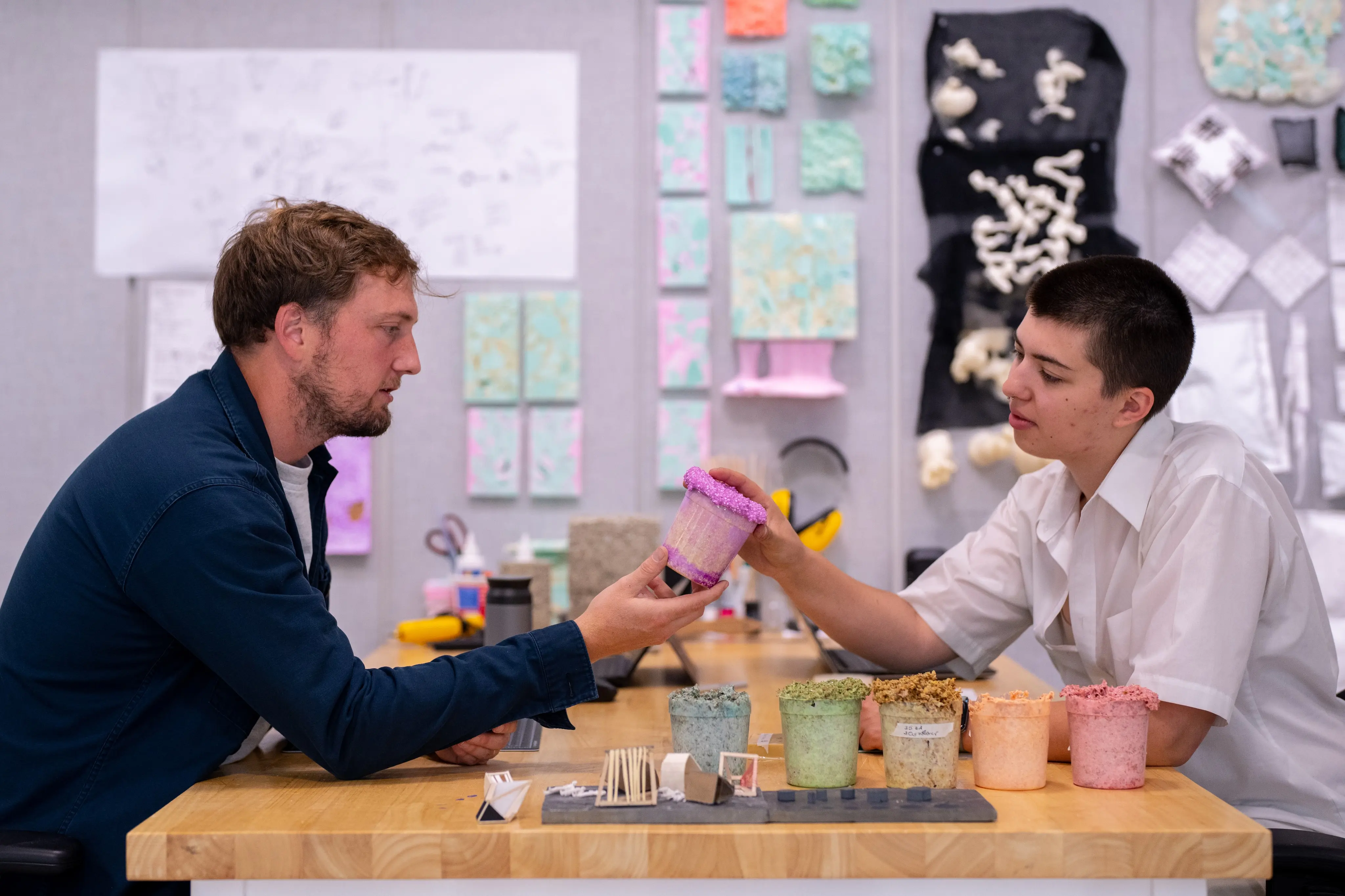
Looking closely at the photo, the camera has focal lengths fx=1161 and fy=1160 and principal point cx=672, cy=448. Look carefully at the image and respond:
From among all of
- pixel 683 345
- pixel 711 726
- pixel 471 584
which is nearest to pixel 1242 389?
pixel 683 345

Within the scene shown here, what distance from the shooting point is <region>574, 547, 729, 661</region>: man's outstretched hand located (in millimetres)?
1409

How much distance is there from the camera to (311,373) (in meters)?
1.52

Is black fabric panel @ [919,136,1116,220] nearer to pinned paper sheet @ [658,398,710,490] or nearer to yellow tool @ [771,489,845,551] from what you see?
pinned paper sheet @ [658,398,710,490]

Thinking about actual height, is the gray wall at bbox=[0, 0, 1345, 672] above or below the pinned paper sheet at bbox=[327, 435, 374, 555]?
above

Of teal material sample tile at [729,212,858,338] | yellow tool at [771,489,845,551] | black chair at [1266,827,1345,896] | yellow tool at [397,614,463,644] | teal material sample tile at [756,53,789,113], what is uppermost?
teal material sample tile at [756,53,789,113]

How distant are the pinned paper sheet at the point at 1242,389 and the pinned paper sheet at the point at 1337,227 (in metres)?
0.26

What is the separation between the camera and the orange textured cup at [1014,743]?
126 centimetres

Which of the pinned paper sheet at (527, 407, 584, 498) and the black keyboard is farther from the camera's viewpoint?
the pinned paper sheet at (527, 407, 584, 498)

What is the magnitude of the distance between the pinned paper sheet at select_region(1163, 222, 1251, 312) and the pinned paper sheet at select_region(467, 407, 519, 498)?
6.32ft

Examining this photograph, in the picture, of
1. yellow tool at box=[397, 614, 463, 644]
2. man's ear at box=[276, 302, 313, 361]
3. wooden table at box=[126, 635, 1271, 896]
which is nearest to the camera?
wooden table at box=[126, 635, 1271, 896]

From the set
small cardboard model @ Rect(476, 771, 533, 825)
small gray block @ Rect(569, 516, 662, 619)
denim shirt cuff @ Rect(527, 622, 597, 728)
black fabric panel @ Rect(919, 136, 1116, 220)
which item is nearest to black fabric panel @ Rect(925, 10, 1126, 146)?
black fabric panel @ Rect(919, 136, 1116, 220)

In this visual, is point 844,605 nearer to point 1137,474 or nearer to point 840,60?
point 1137,474

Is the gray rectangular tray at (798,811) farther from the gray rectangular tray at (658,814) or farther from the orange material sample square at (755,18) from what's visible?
the orange material sample square at (755,18)

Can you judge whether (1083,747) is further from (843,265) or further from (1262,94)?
(1262,94)
